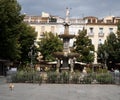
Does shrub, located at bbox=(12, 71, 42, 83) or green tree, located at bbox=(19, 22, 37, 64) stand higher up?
green tree, located at bbox=(19, 22, 37, 64)

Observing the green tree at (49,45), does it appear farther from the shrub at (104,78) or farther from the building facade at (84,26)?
the shrub at (104,78)

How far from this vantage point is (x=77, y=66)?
254 ft

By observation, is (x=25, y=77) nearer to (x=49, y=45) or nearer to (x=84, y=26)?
(x=49, y=45)

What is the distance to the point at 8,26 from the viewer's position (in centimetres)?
5028

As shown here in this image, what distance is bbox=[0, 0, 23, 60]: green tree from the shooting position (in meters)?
48.9

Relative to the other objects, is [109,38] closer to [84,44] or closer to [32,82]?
[84,44]

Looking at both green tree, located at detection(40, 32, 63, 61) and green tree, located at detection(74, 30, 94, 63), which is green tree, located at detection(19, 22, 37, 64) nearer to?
green tree, located at detection(40, 32, 63, 61)

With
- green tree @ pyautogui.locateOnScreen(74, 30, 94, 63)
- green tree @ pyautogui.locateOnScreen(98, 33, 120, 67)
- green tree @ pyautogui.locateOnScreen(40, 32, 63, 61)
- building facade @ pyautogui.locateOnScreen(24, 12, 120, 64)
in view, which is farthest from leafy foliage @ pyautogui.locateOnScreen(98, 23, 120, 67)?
building facade @ pyautogui.locateOnScreen(24, 12, 120, 64)

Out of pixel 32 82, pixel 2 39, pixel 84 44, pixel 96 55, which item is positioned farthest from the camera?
pixel 96 55

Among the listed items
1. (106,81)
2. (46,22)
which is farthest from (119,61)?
(106,81)

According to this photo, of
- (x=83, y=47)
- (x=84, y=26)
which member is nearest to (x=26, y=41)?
(x=83, y=47)

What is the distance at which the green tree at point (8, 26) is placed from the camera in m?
48.9

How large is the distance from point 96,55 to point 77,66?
1135 centimetres

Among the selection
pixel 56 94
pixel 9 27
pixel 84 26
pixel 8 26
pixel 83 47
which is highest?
pixel 84 26
